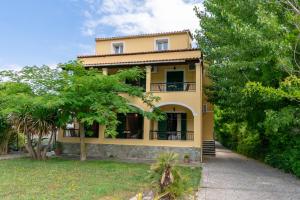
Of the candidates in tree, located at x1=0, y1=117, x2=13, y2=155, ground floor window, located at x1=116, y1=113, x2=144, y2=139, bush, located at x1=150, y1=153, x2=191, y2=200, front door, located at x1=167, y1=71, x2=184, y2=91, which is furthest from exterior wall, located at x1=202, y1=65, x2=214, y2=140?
bush, located at x1=150, y1=153, x2=191, y2=200

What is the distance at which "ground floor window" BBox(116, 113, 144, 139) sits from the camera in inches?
961

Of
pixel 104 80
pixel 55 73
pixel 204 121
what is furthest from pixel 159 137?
pixel 55 73

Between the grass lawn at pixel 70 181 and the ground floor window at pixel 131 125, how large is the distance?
24.9ft

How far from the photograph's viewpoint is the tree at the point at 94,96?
17766 millimetres

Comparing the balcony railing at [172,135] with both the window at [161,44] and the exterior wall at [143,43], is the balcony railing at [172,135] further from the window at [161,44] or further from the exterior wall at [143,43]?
the window at [161,44]

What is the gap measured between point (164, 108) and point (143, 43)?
7.57 metres

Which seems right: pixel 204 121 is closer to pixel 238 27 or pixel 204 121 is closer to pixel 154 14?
pixel 154 14

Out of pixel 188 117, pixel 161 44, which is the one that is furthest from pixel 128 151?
pixel 161 44

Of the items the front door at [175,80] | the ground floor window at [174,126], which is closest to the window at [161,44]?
the front door at [175,80]

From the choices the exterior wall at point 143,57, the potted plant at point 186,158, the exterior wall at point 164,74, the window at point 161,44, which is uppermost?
the window at point 161,44

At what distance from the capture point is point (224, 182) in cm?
1298

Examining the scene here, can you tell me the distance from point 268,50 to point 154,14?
8954mm

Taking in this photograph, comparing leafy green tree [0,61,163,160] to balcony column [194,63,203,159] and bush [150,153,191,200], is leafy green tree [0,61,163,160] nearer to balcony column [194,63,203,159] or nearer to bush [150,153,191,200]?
balcony column [194,63,203,159]

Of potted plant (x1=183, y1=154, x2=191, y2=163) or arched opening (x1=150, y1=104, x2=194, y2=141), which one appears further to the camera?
arched opening (x1=150, y1=104, x2=194, y2=141)
